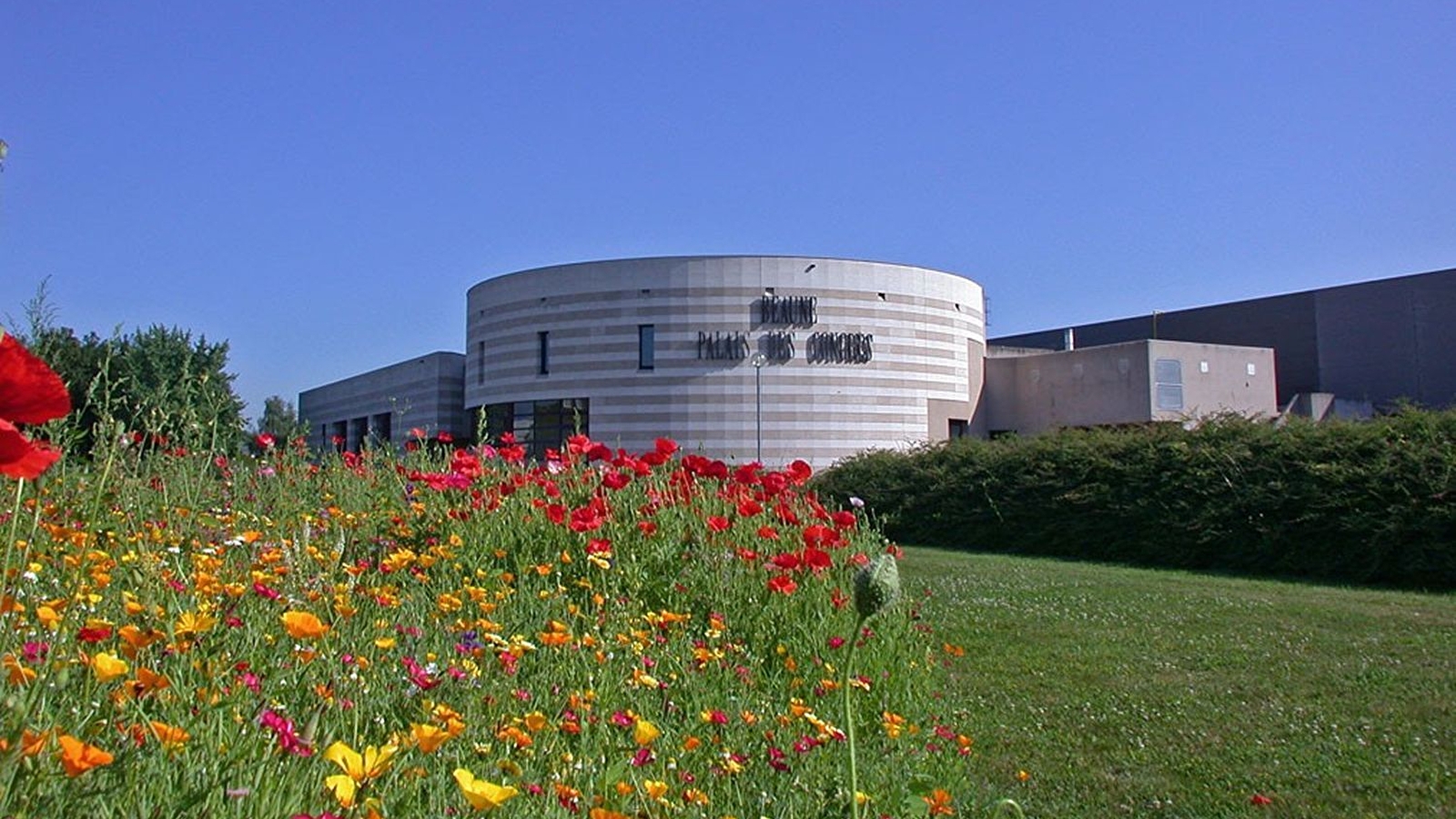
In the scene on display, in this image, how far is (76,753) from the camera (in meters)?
1.48

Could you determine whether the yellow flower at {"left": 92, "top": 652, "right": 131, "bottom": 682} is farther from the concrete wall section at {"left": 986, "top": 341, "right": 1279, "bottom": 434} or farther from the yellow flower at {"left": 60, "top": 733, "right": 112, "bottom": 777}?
the concrete wall section at {"left": 986, "top": 341, "right": 1279, "bottom": 434}

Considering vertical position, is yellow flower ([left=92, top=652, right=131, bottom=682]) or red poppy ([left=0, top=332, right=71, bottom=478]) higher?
red poppy ([left=0, top=332, right=71, bottom=478])

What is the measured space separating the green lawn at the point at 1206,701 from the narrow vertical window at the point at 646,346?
3534 centimetres

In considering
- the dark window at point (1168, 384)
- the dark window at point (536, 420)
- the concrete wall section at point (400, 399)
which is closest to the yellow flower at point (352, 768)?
the dark window at point (1168, 384)

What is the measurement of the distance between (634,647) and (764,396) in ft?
134

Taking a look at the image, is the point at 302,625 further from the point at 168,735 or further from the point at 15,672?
the point at 15,672

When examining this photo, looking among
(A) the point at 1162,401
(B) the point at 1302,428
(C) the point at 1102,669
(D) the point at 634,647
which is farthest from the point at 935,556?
(A) the point at 1162,401

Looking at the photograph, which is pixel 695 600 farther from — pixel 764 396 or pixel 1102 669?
pixel 764 396

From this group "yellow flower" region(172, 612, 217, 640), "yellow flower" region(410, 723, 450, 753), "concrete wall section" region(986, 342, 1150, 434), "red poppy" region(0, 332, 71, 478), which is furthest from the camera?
"concrete wall section" region(986, 342, 1150, 434)

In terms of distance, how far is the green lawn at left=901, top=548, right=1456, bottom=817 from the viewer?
5.03 m

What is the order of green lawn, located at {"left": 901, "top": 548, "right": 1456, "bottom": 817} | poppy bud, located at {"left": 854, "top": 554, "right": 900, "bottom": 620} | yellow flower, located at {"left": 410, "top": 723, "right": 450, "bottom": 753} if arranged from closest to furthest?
1. yellow flower, located at {"left": 410, "top": 723, "right": 450, "bottom": 753}
2. poppy bud, located at {"left": 854, "top": 554, "right": 900, "bottom": 620}
3. green lawn, located at {"left": 901, "top": 548, "right": 1456, "bottom": 817}

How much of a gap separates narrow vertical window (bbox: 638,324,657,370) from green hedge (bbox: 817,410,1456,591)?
24.6 metres

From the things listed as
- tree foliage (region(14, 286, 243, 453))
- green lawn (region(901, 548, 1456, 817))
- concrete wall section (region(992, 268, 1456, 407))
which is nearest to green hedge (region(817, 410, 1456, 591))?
green lawn (region(901, 548, 1456, 817))

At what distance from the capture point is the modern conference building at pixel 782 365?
44.6 metres
